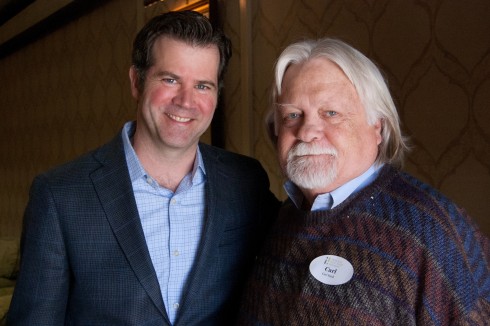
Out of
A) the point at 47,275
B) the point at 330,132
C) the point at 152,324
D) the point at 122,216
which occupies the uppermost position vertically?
the point at 330,132

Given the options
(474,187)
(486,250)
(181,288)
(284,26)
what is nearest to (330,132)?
(486,250)

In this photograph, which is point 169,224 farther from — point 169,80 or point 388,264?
point 388,264

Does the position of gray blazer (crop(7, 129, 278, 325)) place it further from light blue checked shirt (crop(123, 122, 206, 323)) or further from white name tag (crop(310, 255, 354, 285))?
white name tag (crop(310, 255, 354, 285))

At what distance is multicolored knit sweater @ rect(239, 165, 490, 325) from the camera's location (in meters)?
1.03

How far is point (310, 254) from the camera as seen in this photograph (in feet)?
3.94

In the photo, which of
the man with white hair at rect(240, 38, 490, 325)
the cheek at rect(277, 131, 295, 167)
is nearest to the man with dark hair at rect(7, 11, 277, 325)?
the man with white hair at rect(240, 38, 490, 325)

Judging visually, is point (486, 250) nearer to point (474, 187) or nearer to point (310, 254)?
point (310, 254)

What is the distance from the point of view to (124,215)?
1.39 metres

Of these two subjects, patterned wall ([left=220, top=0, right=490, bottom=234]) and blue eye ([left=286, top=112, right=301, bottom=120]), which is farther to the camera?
patterned wall ([left=220, top=0, right=490, bottom=234])

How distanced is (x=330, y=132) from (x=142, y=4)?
8.98 feet

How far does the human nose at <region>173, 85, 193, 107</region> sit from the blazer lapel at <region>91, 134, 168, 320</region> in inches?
9.5

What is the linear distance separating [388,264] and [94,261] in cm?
80

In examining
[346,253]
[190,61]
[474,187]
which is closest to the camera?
[346,253]

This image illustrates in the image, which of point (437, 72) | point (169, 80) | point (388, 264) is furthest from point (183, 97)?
point (437, 72)
